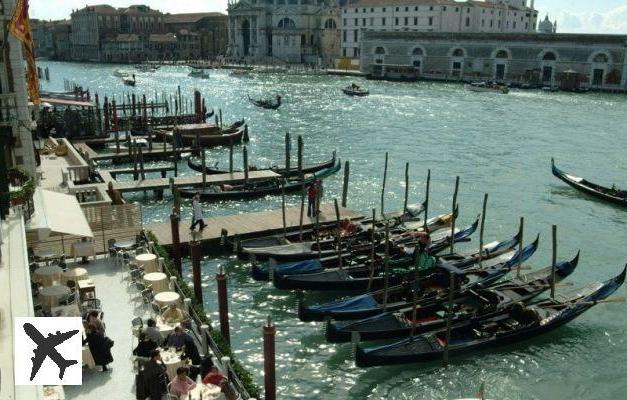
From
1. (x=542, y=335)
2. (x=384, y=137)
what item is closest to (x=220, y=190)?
(x=542, y=335)

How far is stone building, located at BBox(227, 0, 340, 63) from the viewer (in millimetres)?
115250

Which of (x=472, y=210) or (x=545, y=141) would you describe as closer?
(x=472, y=210)

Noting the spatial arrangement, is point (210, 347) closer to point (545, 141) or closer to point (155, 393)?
point (155, 393)

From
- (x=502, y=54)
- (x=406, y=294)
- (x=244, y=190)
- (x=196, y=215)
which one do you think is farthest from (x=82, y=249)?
(x=502, y=54)

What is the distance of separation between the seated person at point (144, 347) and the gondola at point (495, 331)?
162 inches

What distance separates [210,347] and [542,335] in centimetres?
747

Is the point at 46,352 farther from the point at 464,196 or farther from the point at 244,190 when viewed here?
the point at 464,196

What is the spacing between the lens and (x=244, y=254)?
16828mm

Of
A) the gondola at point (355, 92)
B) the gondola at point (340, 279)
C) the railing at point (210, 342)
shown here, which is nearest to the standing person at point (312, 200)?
the gondola at point (340, 279)

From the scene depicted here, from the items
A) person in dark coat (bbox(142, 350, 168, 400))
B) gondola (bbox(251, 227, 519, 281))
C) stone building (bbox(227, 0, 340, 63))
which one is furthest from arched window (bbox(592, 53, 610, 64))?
person in dark coat (bbox(142, 350, 168, 400))

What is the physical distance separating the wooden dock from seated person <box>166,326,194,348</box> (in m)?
7.46

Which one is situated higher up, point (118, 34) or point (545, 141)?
point (118, 34)

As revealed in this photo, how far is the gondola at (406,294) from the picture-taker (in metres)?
13.2

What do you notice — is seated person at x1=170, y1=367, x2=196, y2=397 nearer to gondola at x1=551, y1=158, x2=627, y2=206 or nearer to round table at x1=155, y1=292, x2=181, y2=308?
round table at x1=155, y1=292, x2=181, y2=308
